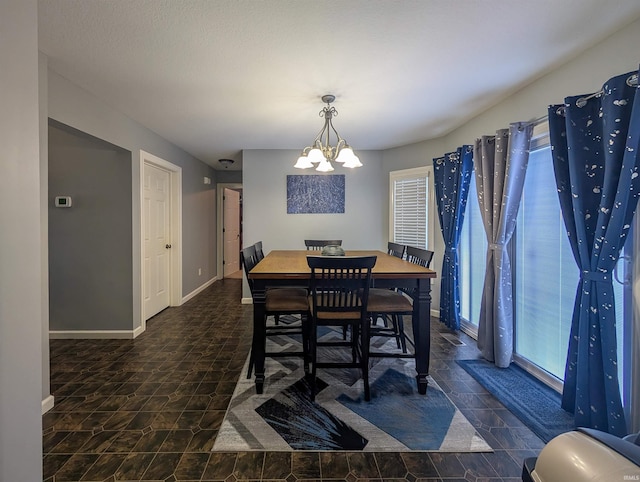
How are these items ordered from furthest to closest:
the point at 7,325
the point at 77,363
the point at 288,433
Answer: the point at 77,363, the point at 288,433, the point at 7,325

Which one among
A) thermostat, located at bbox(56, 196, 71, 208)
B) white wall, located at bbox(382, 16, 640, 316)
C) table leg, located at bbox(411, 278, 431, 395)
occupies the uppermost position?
white wall, located at bbox(382, 16, 640, 316)

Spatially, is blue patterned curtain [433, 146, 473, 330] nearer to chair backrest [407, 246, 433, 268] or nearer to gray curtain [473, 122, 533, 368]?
gray curtain [473, 122, 533, 368]

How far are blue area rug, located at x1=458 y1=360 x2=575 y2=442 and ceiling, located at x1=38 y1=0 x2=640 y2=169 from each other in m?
2.36

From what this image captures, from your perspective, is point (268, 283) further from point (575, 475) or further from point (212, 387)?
point (575, 475)

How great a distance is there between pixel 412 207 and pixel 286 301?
259 centimetres

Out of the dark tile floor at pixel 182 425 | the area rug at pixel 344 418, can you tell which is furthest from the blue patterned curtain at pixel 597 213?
the area rug at pixel 344 418

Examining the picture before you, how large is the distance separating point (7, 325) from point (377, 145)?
165 inches

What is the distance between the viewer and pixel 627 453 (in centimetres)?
63

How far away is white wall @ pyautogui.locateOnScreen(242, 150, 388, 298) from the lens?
176 inches

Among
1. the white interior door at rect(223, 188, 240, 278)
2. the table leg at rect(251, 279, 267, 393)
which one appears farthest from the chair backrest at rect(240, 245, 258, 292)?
the white interior door at rect(223, 188, 240, 278)

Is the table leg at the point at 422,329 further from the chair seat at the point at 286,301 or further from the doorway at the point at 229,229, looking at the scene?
the doorway at the point at 229,229

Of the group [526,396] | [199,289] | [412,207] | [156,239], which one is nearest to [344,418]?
[526,396]

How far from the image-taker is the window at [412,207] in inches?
156

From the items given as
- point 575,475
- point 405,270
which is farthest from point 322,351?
point 575,475
